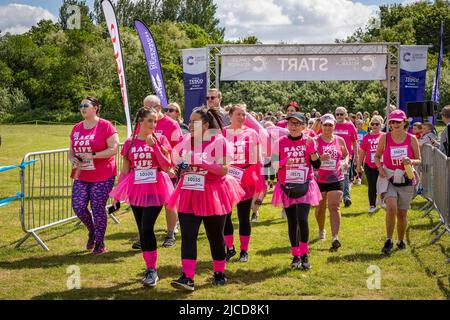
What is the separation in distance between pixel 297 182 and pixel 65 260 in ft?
10.5

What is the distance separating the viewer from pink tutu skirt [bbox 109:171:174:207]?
5.92 meters

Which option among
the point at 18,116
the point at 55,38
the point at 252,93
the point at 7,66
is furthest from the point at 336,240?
the point at 55,38

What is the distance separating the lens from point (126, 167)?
6.13 meters

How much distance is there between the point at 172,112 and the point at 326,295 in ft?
12.6

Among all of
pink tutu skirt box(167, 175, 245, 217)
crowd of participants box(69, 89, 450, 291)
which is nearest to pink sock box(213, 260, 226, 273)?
crowd of participants box(69, 89, 450, 291)

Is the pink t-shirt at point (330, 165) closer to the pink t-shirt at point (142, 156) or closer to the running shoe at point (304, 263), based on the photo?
the running shoe at point (304, 263)

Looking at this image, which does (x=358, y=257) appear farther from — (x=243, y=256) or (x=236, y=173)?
(x=236, y=173)

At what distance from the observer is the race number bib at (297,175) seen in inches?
267

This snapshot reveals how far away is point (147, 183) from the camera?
5.99 m

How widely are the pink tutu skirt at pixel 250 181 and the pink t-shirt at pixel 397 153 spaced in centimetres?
179

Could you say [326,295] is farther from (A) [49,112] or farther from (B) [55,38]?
(B) [55,38]

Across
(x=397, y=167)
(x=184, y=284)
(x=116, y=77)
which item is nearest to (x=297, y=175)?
(x=397, y=167)

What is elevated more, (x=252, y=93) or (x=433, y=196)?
(x=252, y=93)

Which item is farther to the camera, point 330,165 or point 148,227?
point 330,165
